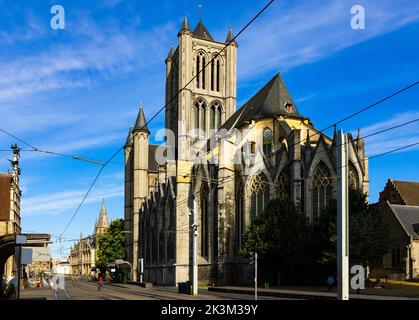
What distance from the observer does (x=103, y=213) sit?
153125 mm

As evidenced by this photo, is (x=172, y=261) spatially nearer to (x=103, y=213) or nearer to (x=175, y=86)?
(x=175, y=86)

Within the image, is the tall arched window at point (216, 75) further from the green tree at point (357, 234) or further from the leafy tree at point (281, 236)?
the green tree at point (357, 234)

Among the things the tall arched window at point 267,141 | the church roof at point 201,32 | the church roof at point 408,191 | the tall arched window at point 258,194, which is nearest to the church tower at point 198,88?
the church roof at point 201,32

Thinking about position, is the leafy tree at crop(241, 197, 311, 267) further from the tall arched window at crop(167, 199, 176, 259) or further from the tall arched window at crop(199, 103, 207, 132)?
the tall arched window at crop(199, 103, 207, 132)

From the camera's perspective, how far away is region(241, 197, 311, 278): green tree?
39.0 metres

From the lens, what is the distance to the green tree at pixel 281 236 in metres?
39.0

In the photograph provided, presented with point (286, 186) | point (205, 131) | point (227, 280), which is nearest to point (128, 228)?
point (205, 131)

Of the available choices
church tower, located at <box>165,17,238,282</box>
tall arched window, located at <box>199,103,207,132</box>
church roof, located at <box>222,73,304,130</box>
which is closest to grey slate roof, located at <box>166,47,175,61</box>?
church tower, located at <box>165,17,238,282</box>

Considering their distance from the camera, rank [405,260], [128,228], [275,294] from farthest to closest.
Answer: [128,228]
[405,260]
[275,294]

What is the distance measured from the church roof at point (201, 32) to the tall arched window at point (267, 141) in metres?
30.6

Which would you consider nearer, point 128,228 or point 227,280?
point 227,280

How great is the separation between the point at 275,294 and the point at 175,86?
191 feet

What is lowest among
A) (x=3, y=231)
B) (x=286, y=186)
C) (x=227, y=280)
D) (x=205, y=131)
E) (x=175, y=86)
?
(x=227, y=280)

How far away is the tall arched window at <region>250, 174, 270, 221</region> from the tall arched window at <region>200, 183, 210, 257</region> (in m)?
7.47
